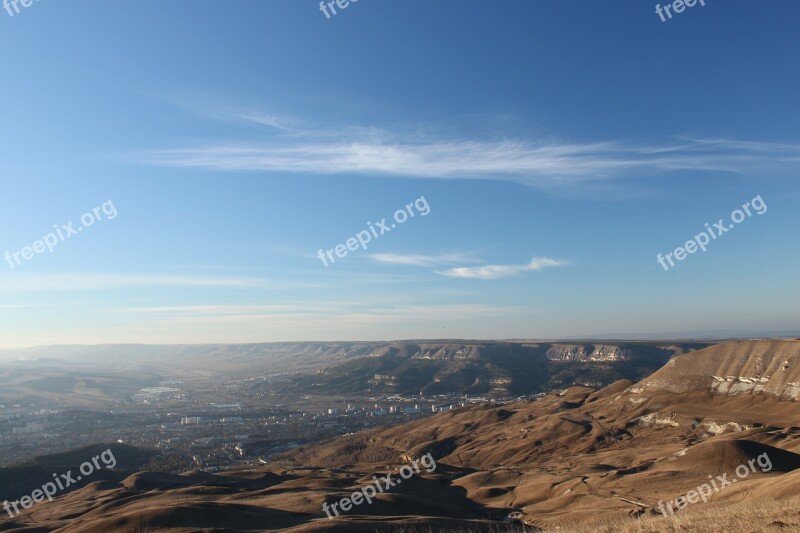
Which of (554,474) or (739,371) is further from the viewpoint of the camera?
(739,371)

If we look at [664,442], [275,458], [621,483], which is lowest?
[275,458]

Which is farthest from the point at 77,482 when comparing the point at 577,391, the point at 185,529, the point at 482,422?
the point at 577,391

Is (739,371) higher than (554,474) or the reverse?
higher

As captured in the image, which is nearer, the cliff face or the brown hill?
the brown hill

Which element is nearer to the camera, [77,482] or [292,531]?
[292,531]

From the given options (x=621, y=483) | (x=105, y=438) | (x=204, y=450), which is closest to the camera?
(x=621, y=483)

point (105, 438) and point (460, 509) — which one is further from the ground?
point (460, 509)

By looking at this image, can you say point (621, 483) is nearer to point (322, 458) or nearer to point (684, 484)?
point (684, 484)

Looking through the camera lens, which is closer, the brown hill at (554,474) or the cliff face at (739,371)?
the brown hill at (554,474)

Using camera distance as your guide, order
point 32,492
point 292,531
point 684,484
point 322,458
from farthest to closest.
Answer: point 322,458, point 32,492, point 684,484, point 292,531

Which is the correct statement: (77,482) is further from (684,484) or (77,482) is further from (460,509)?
(684,484)
